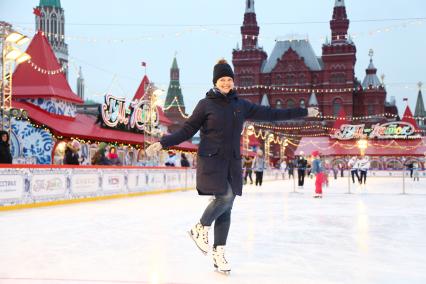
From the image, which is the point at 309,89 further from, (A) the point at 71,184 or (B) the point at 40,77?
(A) the point at 71,184

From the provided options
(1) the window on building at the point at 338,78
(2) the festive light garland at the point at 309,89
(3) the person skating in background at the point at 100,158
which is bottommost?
(3) the person skating in background at the point at 100,158

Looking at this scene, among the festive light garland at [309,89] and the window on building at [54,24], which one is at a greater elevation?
the window on building at [54,24]

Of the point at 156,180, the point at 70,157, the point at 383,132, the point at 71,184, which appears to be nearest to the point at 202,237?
the point at 71,184

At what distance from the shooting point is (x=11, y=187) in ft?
33.1

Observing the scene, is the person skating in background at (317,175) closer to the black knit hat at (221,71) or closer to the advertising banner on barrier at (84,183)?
the advertising banner on barrier at (84,183)

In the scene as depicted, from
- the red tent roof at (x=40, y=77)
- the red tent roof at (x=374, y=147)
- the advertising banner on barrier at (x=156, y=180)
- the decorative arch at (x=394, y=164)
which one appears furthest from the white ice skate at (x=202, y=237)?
the decorative arch at (x=394, y=164)

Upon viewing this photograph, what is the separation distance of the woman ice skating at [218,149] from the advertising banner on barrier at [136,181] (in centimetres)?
1106

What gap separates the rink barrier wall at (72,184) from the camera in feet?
33.3

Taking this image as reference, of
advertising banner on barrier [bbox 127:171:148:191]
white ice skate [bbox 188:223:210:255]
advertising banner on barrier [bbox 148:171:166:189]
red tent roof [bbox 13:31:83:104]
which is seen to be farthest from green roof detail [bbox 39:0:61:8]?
white ice skate [bbox 188:223:210:255]

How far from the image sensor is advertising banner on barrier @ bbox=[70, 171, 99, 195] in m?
12.2

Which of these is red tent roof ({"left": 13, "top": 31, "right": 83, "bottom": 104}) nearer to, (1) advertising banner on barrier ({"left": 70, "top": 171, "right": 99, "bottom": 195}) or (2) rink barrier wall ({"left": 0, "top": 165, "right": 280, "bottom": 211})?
(2) rink barrier wall ({"left": 0, "top": 165, "right": 280, "bottom": 211})

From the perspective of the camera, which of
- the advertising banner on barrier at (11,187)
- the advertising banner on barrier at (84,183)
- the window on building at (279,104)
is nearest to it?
the advertising banner on barrier at (11,187)

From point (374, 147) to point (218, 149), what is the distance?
48.7m

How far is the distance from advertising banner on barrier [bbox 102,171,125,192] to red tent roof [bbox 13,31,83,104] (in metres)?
8.32
